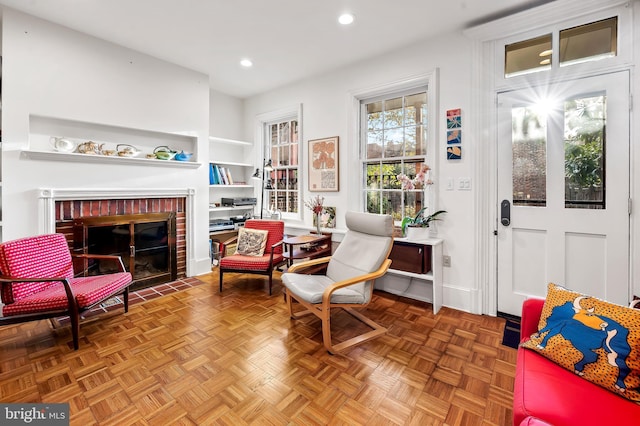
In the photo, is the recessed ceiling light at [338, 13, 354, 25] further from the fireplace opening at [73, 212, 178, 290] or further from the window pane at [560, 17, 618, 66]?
the fireplace opening at [73, 212, 178, 290]

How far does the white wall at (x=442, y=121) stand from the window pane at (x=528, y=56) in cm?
34

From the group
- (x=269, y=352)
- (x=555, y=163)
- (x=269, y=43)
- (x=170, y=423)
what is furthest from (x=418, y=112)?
(x=170, y=423)

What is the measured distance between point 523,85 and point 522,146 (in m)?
0.54

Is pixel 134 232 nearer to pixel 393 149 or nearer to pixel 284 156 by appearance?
pixel 284 156

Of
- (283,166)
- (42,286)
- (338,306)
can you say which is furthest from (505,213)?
(42,286)

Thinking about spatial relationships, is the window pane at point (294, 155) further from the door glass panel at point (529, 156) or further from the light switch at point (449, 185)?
the door glass panel at point (529, 156)

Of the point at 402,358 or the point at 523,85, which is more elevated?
the point at 523,85

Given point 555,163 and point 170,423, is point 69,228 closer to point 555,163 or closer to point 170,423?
point 170,423

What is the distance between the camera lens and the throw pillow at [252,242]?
3.69 m

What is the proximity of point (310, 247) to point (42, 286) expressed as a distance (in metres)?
2.53

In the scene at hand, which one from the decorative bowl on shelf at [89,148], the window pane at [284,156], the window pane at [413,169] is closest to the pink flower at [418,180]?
the window pane at [413,169]

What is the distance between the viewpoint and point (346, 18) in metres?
2.77

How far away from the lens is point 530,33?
8.56 feet

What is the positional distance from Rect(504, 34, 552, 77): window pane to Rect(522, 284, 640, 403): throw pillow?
2156mm
